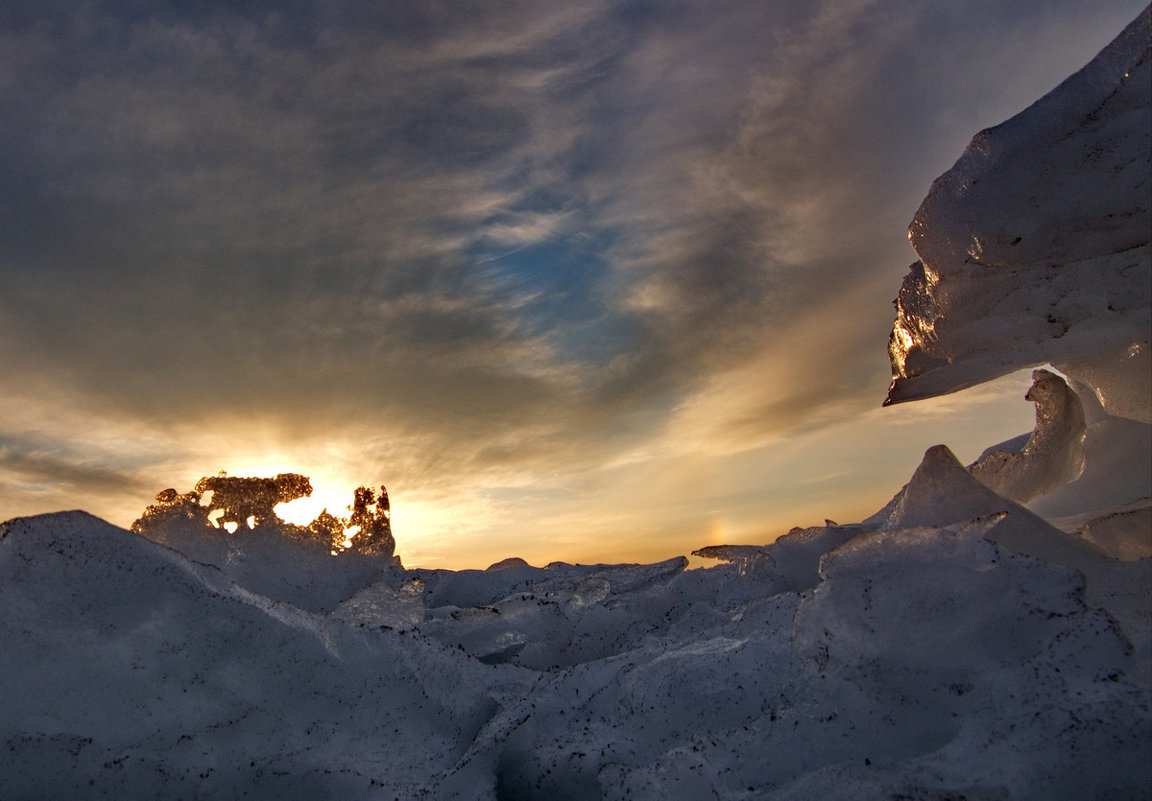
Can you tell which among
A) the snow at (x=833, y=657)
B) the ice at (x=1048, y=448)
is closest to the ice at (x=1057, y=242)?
the snow at (x=833, y=657)

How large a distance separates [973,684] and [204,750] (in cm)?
257

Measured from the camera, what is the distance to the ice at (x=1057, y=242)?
2.37 meters

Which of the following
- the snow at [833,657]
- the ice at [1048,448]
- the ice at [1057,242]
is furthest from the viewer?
the ice at [1048,448]

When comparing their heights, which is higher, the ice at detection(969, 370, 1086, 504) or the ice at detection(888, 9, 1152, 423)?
the ice at detection(888, 9, 1152, 423)

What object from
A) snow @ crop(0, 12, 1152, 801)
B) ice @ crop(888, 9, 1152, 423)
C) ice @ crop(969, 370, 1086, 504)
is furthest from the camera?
ice @ crop(969, 370, 1086, 504)

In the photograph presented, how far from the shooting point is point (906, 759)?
201 centimetres

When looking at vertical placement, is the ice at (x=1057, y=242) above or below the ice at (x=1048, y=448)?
above

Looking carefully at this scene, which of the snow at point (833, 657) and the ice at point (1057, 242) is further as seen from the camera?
the ice at point (1057, 242)

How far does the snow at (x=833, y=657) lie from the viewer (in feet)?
6.61

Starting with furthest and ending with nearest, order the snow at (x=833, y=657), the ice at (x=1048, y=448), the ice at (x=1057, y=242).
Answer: the ice at (x=1048, y=448) < the ice at (x=1057, y=242) < the snow at (x=833, y=657)

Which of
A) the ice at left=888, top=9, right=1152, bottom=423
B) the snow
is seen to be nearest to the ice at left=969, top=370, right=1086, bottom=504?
the snow

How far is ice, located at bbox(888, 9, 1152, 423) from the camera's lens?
2.37 meters

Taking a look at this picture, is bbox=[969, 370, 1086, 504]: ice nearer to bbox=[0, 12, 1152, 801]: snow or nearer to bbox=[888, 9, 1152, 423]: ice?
bbox=[0, 12, 1152, 801]: snow

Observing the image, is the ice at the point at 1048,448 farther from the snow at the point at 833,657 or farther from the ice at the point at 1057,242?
the ice at the point at 1057,242
